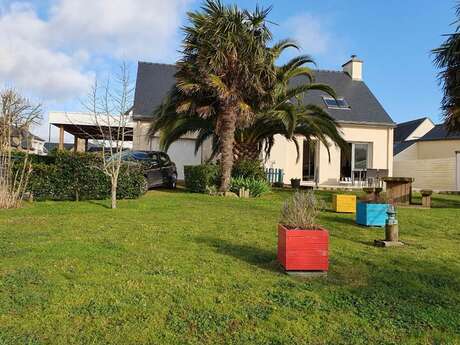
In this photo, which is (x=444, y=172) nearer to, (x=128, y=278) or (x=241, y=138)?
(x=241, y=138)

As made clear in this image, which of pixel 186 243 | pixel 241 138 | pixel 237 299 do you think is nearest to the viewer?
pixel 237 299

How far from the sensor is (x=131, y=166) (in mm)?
12031

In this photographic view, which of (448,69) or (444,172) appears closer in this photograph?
(448,69)

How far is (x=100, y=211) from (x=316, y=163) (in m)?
13.6

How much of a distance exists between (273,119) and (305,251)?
31.7ft

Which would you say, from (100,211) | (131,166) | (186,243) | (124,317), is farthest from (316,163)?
(124,317)

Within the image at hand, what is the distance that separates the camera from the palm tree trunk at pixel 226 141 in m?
13.3

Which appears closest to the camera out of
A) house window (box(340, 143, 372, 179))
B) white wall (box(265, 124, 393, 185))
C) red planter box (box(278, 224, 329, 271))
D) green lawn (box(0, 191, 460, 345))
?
green lawn (box(0, 191, 460, 345))

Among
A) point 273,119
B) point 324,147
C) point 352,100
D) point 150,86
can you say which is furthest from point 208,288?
point 352,100

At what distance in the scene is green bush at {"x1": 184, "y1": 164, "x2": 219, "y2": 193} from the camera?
45.2ft

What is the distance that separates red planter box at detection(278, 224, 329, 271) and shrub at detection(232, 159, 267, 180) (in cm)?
939

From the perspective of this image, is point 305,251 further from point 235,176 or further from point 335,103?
point 335,103

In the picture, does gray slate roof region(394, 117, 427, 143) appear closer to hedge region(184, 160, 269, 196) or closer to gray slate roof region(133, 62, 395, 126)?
gray slate roof region(133, 62, 395, 126)

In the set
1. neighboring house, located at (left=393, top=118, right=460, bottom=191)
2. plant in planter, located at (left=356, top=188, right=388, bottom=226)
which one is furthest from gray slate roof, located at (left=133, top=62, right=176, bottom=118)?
neighboring house, located at (left=393, top=118, right=460, bottom=191)
